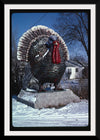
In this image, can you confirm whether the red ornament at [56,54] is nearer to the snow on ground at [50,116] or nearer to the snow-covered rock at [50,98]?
the snow-covered rock at [50,98]

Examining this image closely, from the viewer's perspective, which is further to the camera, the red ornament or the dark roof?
the dark roof

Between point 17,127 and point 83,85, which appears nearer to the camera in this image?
point 17,127

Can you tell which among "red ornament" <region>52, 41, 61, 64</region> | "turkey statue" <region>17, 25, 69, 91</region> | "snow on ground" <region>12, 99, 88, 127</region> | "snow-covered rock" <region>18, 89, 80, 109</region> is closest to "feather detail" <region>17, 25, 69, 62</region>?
"turkey statue" <region>17, 25, 69, 91</region>

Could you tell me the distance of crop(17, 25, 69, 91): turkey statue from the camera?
13.2 ft

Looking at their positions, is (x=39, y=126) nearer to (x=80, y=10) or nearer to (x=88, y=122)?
(x=88, y=122)

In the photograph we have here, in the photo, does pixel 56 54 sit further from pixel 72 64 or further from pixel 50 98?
pixel 50 98

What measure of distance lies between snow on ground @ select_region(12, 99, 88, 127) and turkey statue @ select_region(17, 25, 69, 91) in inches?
21.2

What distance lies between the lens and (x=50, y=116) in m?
4.07

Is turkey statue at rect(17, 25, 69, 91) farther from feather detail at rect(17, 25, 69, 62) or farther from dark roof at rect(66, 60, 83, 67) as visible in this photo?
dark roof at rect(66, 60, 83, 67)

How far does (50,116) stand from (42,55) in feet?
4.62

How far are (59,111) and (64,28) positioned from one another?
2.11 metres

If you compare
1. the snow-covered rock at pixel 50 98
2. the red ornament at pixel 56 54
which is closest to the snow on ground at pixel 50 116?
the snow-covered rock at pixel 50 98
